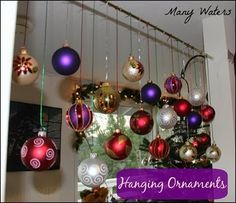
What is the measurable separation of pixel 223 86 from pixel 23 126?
1.81 metres

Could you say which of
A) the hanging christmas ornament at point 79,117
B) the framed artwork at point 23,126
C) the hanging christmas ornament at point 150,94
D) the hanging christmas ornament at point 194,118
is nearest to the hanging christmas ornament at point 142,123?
the hanging christmas ornament at point 150,94

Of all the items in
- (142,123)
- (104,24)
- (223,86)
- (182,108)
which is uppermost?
(104,24)

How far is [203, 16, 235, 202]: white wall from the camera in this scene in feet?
4.75

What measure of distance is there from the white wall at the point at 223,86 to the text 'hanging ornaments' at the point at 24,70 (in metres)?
1.03

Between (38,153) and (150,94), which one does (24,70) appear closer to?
(38,153)

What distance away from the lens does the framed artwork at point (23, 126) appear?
8.15 ft

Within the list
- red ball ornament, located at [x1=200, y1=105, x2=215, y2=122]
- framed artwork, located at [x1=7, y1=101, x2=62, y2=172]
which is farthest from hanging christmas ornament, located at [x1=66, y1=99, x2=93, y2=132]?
framed artwork, located at [x1=7, y1=101, x2=62, y2=172]

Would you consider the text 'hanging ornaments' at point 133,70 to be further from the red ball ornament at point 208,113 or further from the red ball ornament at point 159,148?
the red ball ornament at point 208,113

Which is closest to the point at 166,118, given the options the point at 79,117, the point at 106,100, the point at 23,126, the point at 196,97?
the point at 196,97

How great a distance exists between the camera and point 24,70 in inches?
32.2

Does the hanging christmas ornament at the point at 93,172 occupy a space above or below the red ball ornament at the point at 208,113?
below

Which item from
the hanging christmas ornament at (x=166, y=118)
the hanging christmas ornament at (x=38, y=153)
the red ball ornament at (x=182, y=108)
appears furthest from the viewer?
the red ball ornament at (x=182, y=108)

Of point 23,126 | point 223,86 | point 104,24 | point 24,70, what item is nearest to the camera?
point 24,70

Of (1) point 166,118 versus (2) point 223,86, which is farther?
(2) point 223,86
